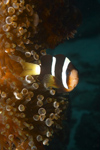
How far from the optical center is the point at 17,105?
4.97 feet

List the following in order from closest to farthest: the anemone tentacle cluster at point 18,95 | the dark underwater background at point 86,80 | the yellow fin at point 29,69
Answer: the anemone tentacle cluster at point 18,95 → the yellow fin at point 29,69 → the dark underwater background at point 86,80

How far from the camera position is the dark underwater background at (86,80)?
218 inches

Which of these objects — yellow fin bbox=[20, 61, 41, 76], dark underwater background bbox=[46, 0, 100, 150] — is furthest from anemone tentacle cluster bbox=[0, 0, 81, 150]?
dark underwater background bbox=[46, 0, 100, 150]

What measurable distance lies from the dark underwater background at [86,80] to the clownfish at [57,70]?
4.03 meters

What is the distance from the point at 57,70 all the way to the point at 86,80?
18.8 ft

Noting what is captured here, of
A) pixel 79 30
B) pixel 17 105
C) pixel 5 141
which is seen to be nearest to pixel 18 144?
pixel 5 141

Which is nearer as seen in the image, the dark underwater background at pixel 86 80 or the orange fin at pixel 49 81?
the orange fin at pixel 49 81

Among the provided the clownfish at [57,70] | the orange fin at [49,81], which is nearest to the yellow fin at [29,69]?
the clownfish at [57,70]

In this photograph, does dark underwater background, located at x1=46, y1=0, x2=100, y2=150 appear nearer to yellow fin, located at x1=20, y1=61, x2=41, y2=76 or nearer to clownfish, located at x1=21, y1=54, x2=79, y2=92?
clownfish, located at x1=21, y1=54, x2=79, y2=92

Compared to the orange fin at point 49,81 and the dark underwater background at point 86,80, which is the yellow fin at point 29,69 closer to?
the orange fin at point 49,81

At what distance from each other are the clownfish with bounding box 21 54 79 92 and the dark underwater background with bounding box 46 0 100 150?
4.03 m

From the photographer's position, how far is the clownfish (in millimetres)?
1636

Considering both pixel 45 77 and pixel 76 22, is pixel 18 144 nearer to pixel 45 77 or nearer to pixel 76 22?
pixel 45 77

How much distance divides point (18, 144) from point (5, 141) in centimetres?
13
